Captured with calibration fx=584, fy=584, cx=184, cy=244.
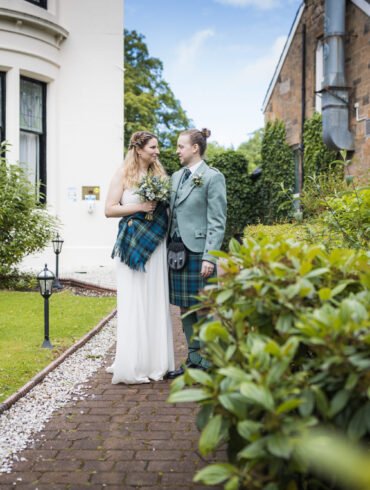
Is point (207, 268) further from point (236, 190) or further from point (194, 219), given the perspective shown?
point (236, 190)

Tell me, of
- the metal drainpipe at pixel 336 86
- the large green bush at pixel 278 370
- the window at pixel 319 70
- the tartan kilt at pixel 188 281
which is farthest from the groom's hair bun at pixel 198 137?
the window at pixel 319 70

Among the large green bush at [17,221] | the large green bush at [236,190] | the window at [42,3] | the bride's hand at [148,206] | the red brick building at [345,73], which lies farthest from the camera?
the large green bush at [236,190]

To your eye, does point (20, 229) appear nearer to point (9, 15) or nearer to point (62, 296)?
point (62, 296)

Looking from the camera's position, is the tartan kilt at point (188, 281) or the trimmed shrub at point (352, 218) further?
the tartan kilt at point (188, 281)

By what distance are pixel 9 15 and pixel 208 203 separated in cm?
1050

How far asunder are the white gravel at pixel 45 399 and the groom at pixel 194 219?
3.07 ft

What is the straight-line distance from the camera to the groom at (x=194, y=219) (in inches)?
198

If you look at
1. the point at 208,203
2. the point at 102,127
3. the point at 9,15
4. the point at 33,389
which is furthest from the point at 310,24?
the point at 33,389

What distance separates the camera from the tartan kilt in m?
5.16

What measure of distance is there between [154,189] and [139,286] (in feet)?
2.89

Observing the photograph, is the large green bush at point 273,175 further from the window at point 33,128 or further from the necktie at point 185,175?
the necktie at point 185,175

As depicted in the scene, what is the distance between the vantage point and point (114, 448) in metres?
3.59

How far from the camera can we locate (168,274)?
212 inches

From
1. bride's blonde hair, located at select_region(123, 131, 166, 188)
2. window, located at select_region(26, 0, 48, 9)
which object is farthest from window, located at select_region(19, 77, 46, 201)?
bride's blonde hair, located at select_region(123, 131, 166, 188)
